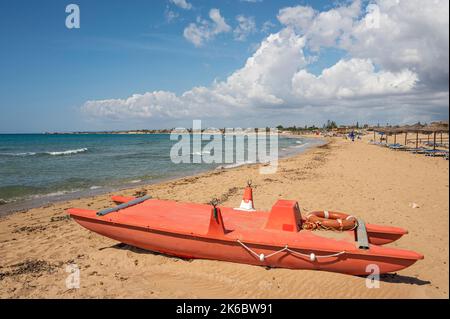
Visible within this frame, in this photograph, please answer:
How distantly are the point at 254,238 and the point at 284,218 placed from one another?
2.55 feet

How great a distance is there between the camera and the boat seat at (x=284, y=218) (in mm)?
5734

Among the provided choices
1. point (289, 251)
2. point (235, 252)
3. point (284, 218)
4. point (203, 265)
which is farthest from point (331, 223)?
point (203, 265)

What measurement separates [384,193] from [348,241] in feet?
24.0

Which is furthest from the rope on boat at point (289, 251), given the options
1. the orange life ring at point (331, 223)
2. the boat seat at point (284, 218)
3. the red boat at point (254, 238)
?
the orange life ring at point (331, 223)

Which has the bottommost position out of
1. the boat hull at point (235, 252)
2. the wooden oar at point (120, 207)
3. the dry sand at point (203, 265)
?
the dry sand at point (203, 265)

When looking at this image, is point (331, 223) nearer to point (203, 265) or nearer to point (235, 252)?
point (235, 252)

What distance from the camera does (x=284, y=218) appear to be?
19.0 feet

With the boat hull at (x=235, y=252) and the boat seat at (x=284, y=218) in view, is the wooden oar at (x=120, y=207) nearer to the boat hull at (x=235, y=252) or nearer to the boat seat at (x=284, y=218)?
the boat hull at (x=235, y=252)

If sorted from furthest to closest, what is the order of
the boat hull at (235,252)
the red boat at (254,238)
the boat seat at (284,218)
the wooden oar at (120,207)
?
1. the wooden oar at (120,207)
2. the boat seat at (284,218)
3. the red boat at (254,238)
4. the boat hull at (235,252)

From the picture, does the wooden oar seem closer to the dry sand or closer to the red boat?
the red boat

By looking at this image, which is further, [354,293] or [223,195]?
[223,195]
